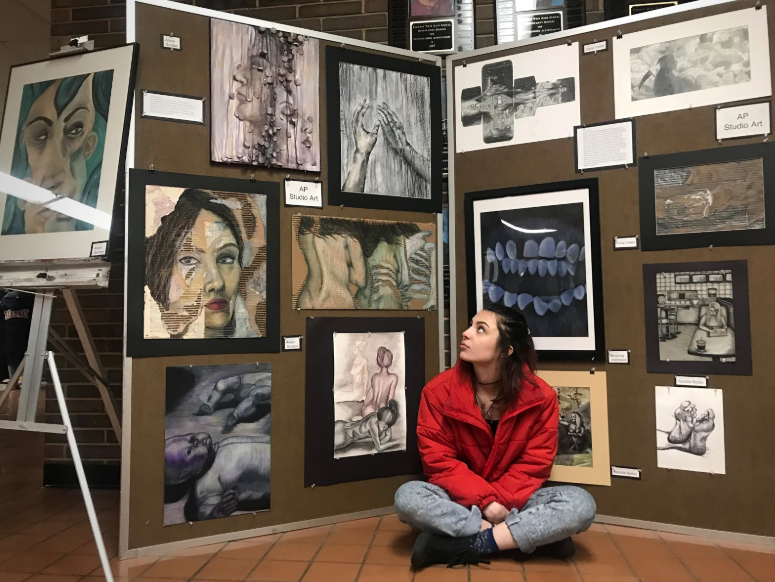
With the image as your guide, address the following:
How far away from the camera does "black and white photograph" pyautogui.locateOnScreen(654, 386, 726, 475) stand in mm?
2373

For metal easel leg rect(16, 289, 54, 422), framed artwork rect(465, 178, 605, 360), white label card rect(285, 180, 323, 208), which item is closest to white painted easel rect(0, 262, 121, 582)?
metal easel leg rect(16, 289, 54, 422)

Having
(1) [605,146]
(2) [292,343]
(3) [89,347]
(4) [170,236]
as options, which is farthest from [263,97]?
(1) [605,146]

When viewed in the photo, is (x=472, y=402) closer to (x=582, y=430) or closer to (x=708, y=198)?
(x=582, y=430)

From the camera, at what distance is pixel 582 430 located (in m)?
2.58

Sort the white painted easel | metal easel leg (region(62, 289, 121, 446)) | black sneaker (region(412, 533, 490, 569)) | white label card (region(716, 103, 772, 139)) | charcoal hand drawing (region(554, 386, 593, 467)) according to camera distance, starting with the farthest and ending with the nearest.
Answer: charcoal hand drawing (region(554, 386, 593, 467)), white label card (region(716, 103, 772, 139)), metal easel leg (region(62, 289, 121, 446)), black sneaker (region(412, 533, 490, 569)), the white painted easel

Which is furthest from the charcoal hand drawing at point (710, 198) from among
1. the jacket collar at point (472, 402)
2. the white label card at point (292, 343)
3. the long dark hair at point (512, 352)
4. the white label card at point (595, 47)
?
the white label card at point (292, 343)

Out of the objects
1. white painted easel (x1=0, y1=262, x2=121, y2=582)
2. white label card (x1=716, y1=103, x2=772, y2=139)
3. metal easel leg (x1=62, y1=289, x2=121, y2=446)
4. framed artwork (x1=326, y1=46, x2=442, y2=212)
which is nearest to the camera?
white painted easel (x1=0, y1=262, x2=121, y2=582)

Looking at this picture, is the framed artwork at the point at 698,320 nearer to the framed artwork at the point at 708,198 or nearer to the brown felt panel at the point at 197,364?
the framed artwork at the point at 708,198

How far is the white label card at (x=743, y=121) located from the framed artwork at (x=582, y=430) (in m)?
1.13

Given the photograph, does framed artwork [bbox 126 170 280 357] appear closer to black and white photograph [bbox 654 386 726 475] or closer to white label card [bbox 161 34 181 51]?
white label card [bbox 161 34 181 51]

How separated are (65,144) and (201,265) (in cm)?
68

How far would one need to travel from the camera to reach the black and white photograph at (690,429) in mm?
2373

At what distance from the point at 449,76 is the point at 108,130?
5.21 ft

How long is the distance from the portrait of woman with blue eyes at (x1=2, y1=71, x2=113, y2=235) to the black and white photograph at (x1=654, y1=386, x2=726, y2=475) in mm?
2408
